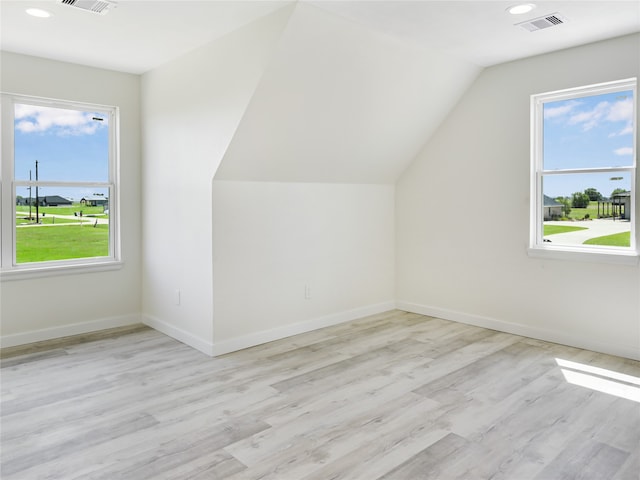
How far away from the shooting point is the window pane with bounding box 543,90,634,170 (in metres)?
3.78

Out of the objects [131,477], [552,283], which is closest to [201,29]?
[131,477]

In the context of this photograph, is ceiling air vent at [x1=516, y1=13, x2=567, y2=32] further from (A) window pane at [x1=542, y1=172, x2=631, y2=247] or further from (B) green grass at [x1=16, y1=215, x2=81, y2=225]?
(B) green grass at [x1=16, y1=215, x2=81, y2=225]

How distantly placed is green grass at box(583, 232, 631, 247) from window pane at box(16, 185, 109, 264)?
179 inches

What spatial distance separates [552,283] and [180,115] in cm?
360

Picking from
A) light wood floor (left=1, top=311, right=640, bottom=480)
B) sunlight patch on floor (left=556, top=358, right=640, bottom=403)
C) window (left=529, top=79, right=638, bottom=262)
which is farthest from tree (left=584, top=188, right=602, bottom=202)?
sunlight patch on floor (left=556, top=358, right=640, bottom=403)

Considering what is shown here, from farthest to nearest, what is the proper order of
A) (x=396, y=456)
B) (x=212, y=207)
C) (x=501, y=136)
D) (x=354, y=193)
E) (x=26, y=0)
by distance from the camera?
1. (x=354, y=193)
2. (x=501, y=136)
3. (x=212, y=207)
4. (x=26, y=0)
5. (x=396, y=456)

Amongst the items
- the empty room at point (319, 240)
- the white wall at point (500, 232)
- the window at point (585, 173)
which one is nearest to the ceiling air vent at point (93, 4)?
the empty room at point (319, 240)

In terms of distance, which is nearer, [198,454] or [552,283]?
[198,454]

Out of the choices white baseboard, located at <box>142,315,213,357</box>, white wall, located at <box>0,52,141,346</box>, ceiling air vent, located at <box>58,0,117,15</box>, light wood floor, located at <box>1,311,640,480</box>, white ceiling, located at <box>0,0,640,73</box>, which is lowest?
light wood floor, located at <box>1,311,640,480</box>

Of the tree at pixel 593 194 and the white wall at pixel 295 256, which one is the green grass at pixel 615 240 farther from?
the white wall at pixel 295 256

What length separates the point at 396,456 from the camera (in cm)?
233

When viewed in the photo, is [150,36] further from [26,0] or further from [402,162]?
[402,162]

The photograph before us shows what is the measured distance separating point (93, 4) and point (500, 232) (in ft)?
12.4

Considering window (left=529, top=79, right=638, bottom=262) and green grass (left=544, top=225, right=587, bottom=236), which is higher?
window (left=529, top=79, right=638, bottom=262)
